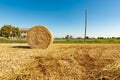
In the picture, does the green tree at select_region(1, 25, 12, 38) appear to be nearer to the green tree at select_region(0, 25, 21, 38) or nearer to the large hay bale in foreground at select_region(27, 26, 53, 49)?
the green tree at select_region(0, 25, 21, 38)

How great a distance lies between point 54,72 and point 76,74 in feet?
1.47

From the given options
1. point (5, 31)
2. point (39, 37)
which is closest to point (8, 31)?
point (5, 31)

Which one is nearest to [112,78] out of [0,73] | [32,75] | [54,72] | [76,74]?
[76,74]

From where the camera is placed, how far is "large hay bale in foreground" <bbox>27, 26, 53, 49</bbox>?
34.1ft

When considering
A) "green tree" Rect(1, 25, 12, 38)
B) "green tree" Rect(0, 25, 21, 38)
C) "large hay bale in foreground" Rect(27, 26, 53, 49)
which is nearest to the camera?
"large hay bale in foreground" Rect(27, 26, 53, 49)

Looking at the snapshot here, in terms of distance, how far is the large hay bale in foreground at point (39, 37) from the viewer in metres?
10.4

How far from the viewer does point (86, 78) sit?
9.14 feet

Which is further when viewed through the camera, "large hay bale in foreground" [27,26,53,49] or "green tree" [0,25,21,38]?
"green tree" [0,25,21,38]

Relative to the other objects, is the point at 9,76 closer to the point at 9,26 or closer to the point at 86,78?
the point at 86,78

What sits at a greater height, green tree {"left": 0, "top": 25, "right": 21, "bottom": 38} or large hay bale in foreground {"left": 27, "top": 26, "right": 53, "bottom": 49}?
green tree {"left": 0, "top": 25, "right": 21, "bottom": 38}

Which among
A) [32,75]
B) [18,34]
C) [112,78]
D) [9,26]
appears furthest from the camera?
[18,34]

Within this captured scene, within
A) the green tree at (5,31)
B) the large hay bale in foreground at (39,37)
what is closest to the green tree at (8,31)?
the green tree at (5,31)

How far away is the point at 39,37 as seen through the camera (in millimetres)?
Answer: 10516

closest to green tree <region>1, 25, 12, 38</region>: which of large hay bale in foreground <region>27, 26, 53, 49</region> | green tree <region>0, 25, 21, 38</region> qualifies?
green tree <region>0, 25, 21, 38</region>
